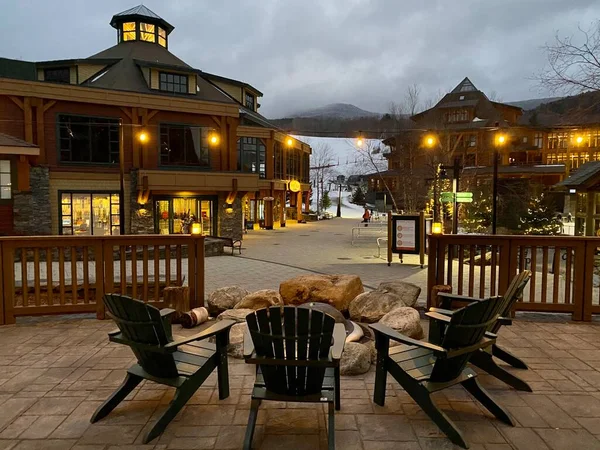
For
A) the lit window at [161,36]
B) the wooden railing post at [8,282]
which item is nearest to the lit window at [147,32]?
the lit window at [161,36]

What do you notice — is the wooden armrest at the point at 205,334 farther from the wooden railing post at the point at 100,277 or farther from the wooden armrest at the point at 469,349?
the wooden railing post at the point at 100,277

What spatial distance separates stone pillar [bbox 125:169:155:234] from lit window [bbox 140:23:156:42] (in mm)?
12345

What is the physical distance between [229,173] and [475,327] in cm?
1840

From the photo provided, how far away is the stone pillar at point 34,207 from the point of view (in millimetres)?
17125

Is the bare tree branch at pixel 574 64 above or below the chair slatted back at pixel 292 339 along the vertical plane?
above

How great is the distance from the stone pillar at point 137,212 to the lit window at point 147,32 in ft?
40.5

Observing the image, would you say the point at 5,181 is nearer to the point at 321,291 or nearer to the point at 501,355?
the point at 321,291

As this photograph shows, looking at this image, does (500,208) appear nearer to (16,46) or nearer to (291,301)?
(291,301)

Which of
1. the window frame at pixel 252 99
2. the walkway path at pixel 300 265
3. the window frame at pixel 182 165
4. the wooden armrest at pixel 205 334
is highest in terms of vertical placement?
the window frame at pixel 252 99

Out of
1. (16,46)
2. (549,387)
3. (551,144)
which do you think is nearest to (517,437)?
(549,387)

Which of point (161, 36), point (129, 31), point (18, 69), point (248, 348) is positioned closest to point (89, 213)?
point (18, 69)

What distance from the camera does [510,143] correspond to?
119 ft

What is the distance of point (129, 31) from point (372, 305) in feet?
90.7

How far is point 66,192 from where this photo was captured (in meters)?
18.8
